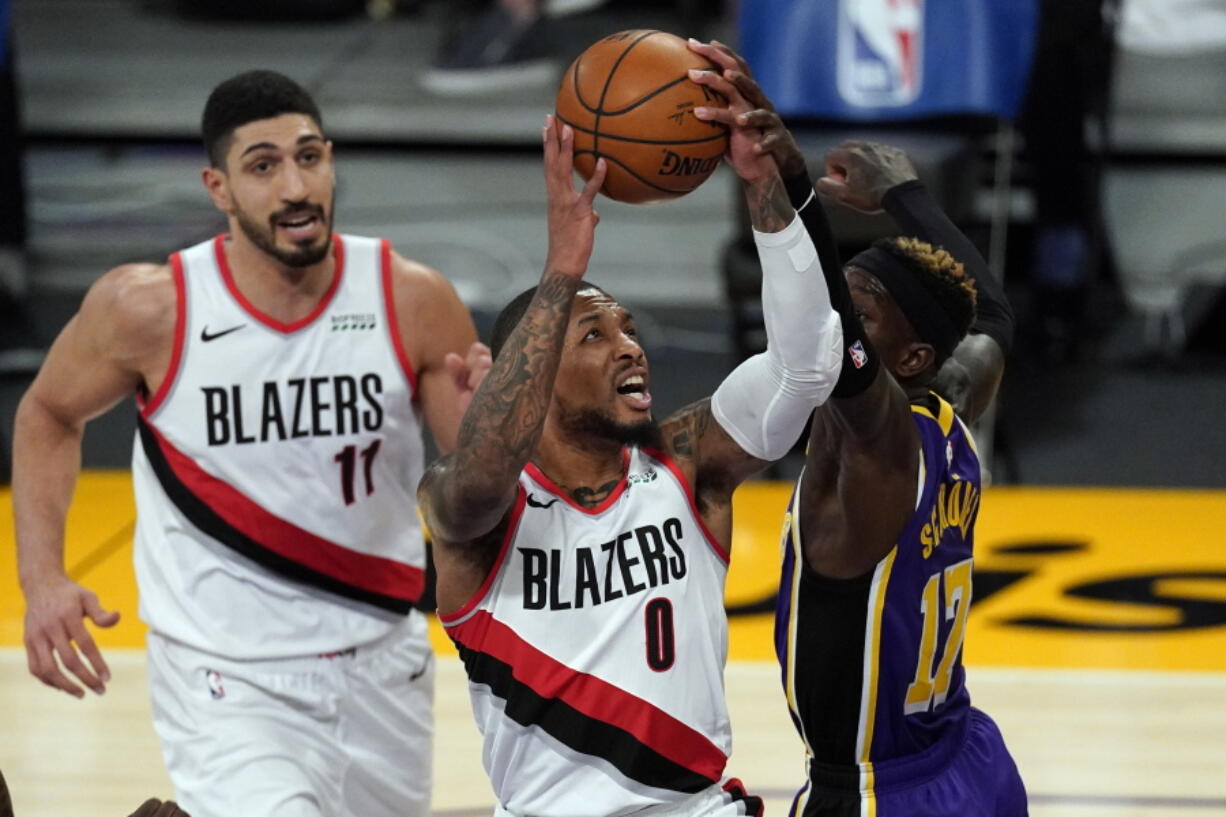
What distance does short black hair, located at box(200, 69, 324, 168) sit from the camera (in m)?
4.63

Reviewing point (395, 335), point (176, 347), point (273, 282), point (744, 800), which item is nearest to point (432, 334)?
point (395, 335)

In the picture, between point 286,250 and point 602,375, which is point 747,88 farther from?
point 286,250

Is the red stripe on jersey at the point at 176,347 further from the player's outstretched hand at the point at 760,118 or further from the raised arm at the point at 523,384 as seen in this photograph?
the player's outstretched hand at the point at 760,118

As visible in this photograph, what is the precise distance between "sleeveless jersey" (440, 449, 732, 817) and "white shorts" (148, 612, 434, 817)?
925 mm

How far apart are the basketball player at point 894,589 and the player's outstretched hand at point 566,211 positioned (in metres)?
0.58

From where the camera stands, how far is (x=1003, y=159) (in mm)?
9234

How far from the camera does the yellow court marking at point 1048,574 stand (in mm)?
6871

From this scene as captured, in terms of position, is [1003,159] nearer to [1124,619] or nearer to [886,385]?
[1124,619]

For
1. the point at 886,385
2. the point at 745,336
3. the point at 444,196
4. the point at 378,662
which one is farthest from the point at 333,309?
the point at 444,196

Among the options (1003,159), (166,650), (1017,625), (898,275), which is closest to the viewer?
(898,275)

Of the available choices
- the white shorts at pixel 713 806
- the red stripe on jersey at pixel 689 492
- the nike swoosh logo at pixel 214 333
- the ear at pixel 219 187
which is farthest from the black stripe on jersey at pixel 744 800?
the ear at pixel 219 187

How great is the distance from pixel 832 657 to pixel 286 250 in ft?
5.78

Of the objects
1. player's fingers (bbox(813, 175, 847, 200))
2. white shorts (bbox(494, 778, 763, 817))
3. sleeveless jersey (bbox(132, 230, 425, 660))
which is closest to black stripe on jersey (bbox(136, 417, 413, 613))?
sleeveless jersey (bbox(132, 230, 425, 660))

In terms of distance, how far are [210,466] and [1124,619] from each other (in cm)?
391
